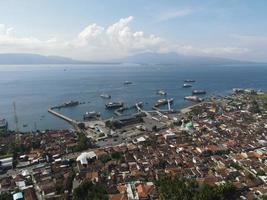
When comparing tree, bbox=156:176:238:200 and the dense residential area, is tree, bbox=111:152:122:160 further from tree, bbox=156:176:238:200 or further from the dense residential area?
tree, bbox=156:176:238:200

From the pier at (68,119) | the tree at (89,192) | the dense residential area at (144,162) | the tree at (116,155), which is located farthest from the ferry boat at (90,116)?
the tree at (89,192)

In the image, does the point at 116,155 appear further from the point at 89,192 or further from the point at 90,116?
the point at 90,116

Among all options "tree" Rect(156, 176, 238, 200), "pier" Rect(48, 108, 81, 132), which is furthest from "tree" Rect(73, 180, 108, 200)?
"pier" Rect(48, 108, 81, 132)

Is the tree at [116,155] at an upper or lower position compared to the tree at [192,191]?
lower

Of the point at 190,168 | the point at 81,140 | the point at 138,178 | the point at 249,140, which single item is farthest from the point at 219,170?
the point at 81,140

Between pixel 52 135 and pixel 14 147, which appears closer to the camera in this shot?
pixel 14 147

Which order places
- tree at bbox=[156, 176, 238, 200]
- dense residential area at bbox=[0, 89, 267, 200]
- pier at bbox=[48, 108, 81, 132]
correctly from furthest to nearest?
1. pier at bbox=[48, 108, 81, 132]
2. dense residential area at bbox=[0, 89, 267, 200]
3. tree at bbox=[156, 176, 238, 200]

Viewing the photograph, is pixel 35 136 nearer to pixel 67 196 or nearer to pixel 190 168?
pixel 67 196

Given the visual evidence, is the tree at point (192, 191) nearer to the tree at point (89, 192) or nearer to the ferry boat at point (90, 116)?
the tree at point (89, 192)

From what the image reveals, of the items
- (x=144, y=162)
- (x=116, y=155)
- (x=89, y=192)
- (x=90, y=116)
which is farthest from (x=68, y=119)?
(x=89, y=192)
